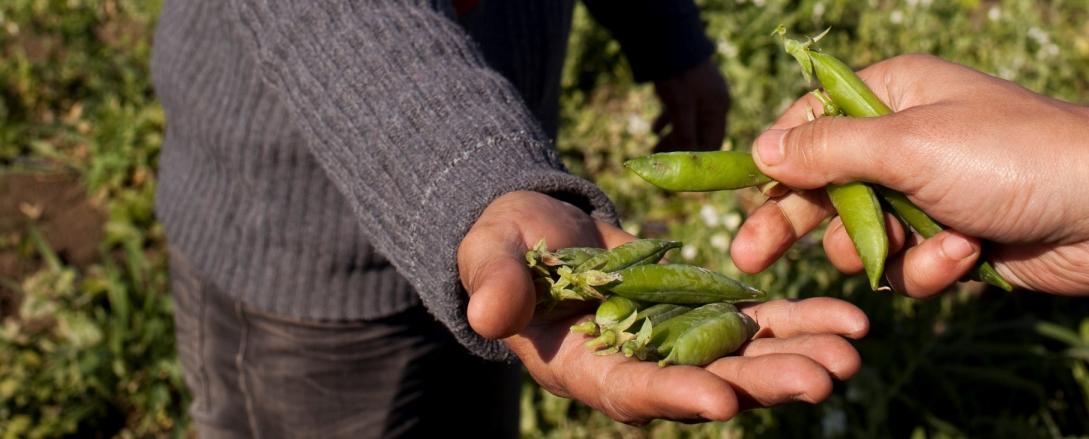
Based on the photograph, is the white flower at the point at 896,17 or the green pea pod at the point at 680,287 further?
the white flower at the point at 896,17

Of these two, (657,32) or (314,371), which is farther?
(657,32)

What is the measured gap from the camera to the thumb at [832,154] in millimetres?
1677

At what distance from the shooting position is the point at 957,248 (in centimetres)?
182

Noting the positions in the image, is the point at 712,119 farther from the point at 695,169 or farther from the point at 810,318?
the point at 810,318

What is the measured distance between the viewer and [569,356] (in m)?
1.59

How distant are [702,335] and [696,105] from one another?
1.59m

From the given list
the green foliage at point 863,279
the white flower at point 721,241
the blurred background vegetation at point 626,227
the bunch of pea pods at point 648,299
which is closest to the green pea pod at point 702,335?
the bunch of pea pods at point 648,299

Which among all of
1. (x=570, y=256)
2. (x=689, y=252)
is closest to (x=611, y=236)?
(x=570, y=256)

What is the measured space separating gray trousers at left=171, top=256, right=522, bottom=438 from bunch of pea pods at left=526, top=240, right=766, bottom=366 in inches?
30.4

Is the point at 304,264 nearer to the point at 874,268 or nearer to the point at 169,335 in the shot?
the point at 874,268

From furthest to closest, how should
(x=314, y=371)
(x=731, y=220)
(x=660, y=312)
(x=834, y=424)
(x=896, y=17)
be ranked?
(x=896, y=17)
(x=731, y=220)
(x=834, y=424)
(x=314, y=371)
(x=660, y=312)

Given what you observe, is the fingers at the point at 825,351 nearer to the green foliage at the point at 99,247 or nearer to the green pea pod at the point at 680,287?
the green pea pod at the point at 680,287

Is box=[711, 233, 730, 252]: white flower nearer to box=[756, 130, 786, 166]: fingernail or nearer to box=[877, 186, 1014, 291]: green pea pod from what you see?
box=[877, 186, 1014, 291]: green pea pod

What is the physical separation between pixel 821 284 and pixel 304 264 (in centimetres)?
208
